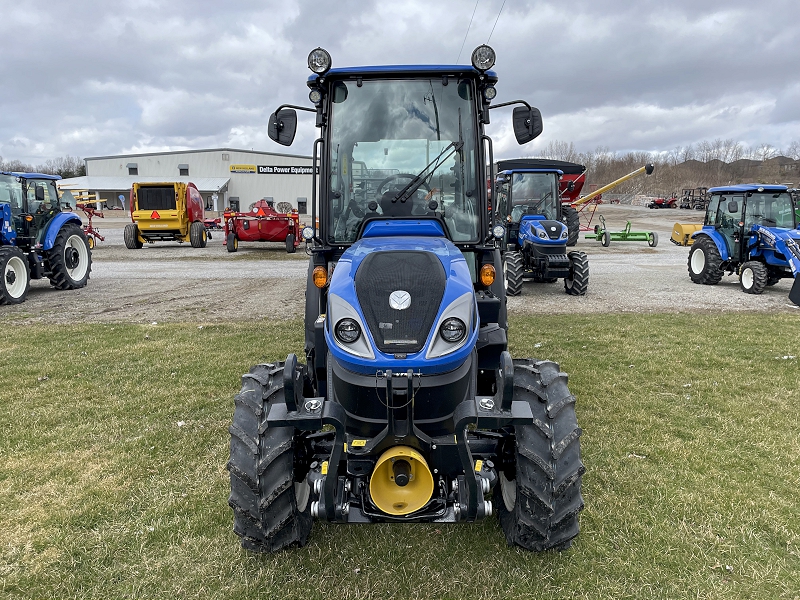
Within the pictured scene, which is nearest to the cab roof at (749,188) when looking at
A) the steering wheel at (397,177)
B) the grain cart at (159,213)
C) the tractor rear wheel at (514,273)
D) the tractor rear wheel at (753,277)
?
the tractor rear wheel at (753,277)

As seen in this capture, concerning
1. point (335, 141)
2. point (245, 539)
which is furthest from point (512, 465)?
point (335, 141)

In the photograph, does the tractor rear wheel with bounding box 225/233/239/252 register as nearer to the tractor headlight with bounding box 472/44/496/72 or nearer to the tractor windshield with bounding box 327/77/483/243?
the tractor windshield with bounding box 327/77/483/243

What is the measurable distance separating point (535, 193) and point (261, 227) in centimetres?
1115

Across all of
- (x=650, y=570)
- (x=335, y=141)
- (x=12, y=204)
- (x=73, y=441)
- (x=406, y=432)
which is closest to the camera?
(x=406, y=432)

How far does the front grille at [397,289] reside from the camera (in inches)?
104

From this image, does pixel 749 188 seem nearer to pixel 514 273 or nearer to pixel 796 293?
pixel 796 293

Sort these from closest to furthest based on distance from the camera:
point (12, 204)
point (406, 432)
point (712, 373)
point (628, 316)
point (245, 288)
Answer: point (406, 432) → point (712, 373) → point (628, 316) → point (12, 204) → point (245, 288)

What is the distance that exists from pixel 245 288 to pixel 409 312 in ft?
33.8

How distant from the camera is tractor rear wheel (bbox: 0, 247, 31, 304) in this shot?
9883 mm

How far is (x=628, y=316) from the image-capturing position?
9016mm

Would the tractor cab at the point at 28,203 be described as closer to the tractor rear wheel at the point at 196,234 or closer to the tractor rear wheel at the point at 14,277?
the tractor rear wheel at the point at 14,277

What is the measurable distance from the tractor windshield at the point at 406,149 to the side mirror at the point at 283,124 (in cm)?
33

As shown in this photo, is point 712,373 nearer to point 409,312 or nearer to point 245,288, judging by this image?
point 409,312

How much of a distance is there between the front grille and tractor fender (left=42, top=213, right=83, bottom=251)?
423 inches
